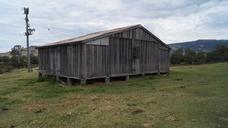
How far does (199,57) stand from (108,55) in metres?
24.6

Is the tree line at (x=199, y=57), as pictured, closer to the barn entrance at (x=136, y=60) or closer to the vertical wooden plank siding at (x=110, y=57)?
the vertical wooden plank siding at (x=110, y=57)

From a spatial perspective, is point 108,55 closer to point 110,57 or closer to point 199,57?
point 110,57

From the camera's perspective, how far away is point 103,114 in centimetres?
862

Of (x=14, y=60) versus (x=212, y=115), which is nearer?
(x=212, y=115)

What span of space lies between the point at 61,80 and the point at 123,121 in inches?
486

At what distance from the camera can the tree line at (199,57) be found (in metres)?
38.2

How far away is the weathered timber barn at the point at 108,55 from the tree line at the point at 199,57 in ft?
56.4

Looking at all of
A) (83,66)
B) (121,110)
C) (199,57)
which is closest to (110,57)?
(83,66)

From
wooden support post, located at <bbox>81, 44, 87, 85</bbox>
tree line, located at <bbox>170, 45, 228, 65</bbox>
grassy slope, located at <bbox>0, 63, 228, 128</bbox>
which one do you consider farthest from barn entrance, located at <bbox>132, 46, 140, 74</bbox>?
tree line, located at <bbox>170, 45, 228, 65</bbox>

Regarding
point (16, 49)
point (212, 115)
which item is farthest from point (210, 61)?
point (16, 49)

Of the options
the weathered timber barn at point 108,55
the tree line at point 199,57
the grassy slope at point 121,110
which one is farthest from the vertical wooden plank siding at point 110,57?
the tree line at point 199,57

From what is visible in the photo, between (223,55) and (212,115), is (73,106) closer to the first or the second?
(212,115)

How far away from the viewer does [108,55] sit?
56.4 ft

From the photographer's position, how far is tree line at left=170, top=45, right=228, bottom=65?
3819 cm
